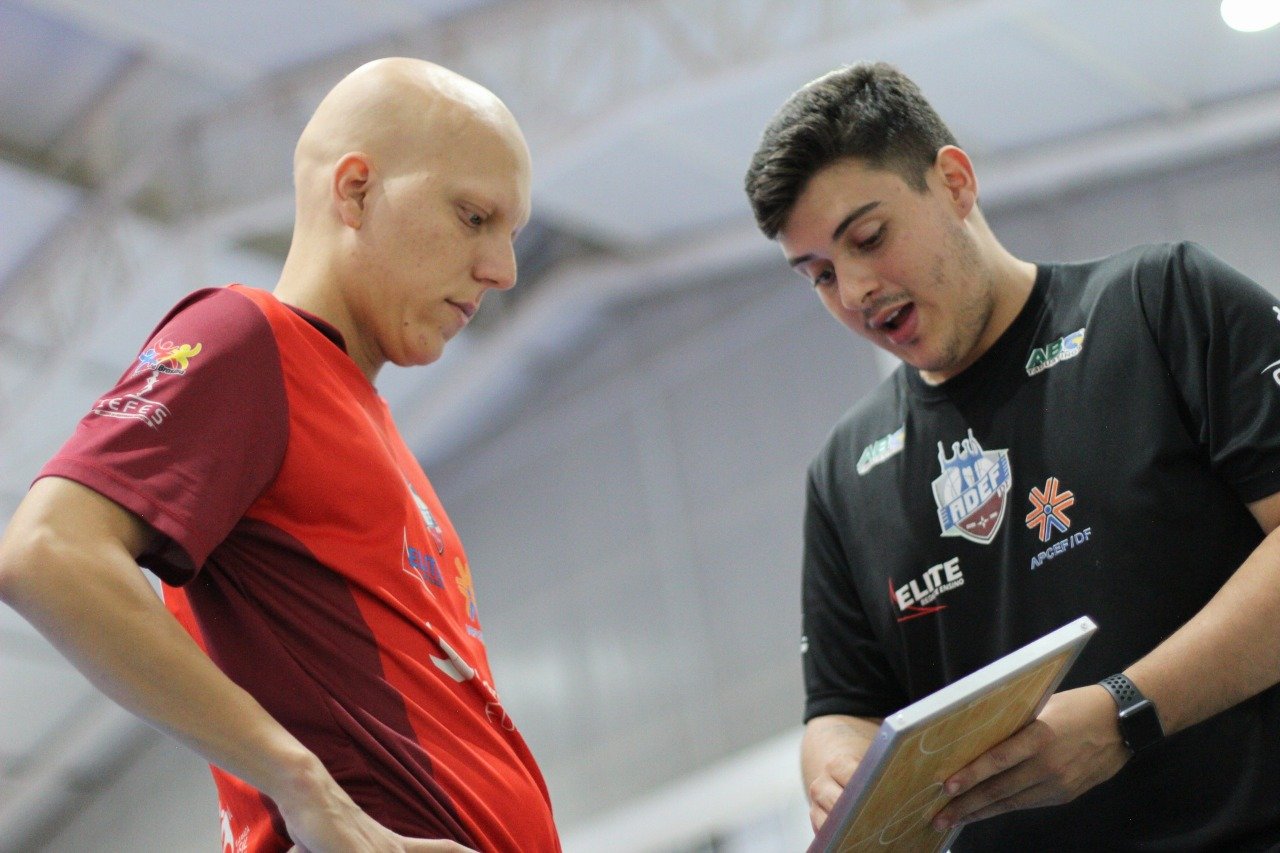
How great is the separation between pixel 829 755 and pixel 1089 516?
638mm

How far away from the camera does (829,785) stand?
2.51 m

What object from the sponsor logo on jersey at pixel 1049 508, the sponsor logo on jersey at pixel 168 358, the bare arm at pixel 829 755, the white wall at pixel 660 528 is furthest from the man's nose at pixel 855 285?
the white wall at pixel 660 528

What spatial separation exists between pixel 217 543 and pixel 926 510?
1.43 meters

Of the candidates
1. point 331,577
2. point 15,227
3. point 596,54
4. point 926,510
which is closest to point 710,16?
point 596,54

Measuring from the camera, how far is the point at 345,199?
2.34 metres

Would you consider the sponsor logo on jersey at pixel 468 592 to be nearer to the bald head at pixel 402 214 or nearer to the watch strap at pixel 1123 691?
the bald head at pixel 402 214

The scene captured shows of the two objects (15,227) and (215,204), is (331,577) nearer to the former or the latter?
(215,204)

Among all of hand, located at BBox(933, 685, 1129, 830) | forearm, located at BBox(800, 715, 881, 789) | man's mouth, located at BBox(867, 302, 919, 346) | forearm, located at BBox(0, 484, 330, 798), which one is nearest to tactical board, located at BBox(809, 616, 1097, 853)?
hand, located at BBox(933, 685, 1129, 830)

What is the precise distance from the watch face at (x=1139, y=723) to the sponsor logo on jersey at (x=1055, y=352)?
0.71 m

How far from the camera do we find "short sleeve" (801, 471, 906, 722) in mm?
2869

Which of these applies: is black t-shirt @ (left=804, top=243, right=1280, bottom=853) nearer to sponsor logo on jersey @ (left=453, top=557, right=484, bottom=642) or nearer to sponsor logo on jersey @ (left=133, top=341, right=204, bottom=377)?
sponsor logo on jersey @ (left=453, top=557, right=484, bottom=642)

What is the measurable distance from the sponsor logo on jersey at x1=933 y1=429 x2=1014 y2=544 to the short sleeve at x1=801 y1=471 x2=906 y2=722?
29cm

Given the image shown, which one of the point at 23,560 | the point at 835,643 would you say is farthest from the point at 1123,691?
the point at 23,560

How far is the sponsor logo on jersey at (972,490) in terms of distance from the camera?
2676 mm
